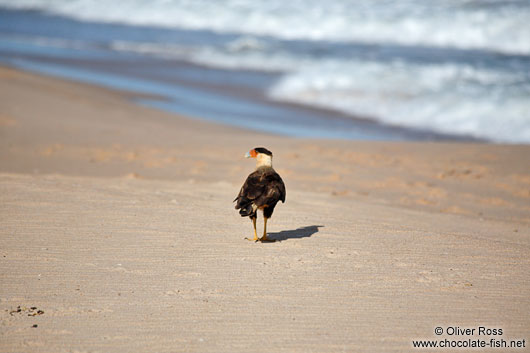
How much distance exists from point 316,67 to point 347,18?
14027mm

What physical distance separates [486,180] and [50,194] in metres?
7.33

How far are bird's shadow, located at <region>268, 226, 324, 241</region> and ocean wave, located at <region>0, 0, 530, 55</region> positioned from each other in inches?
974

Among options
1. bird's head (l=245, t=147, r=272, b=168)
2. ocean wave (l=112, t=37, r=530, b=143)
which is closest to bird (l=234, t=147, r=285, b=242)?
bird's head (l=245, t=147, r=272, b=168)

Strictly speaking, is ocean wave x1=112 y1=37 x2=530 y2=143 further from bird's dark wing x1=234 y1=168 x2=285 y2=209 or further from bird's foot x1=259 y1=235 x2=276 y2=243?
bird's dark wing x1=234 y1=168 x2=285 y2=209

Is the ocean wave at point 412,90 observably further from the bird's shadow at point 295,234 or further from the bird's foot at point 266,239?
the bird's foot at point 266,239

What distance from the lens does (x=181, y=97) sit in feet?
65.2

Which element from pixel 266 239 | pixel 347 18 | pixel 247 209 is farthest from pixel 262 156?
pixel 347 18

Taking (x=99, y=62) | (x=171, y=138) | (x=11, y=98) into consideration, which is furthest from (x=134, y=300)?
(x=99, y=62)

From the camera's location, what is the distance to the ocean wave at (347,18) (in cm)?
3161

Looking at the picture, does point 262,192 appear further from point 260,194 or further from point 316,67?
Result: point 316,67

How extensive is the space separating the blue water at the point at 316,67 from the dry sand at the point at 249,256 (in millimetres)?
5393

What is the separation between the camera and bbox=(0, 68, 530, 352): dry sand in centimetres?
457

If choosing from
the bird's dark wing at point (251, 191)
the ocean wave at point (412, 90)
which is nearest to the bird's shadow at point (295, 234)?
the bird's dark wing at point (251, 191)

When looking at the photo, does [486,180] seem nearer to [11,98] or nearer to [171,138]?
[171,138]
